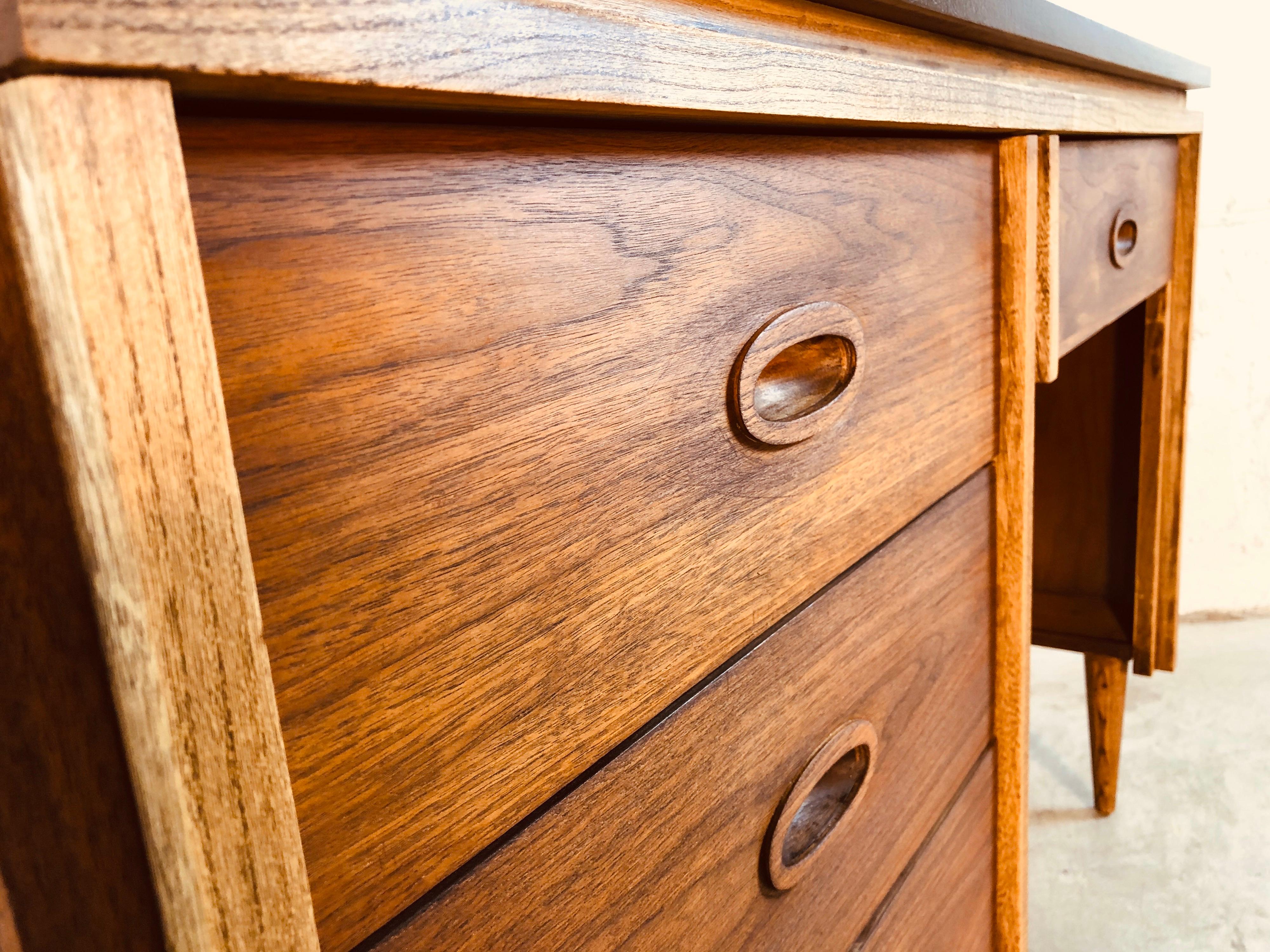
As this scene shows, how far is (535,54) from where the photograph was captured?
0.24 m

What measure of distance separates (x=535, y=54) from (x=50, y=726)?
198 millimetres

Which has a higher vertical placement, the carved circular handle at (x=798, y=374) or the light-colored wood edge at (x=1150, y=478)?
the carved circular handle at (x=798, y=374)

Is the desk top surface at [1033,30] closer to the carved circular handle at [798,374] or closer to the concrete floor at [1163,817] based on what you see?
the carved circular handle at [798,374]

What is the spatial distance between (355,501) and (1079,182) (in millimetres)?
705

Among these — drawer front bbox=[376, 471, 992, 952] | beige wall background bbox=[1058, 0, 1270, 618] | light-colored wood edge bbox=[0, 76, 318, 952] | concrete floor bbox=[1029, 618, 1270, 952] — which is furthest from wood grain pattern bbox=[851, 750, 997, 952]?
beige wall background bbox=[1058, 0, 1270, 618]

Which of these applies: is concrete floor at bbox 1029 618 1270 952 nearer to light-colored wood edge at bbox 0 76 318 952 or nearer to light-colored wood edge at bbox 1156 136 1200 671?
light-colored wood edge at bbox 1156 136 1200 671

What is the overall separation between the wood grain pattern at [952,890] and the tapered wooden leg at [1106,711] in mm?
693

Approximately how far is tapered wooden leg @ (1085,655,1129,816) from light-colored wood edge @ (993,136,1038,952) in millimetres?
658

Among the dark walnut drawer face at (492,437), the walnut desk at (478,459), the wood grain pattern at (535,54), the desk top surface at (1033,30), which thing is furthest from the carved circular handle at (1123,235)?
the dark walnut drawer face at (492,437)

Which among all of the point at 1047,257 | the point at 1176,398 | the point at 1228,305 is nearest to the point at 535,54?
the point at 1047,257

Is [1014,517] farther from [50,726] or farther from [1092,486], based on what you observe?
[1092,486]

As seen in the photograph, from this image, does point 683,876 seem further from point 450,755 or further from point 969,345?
point 969,345

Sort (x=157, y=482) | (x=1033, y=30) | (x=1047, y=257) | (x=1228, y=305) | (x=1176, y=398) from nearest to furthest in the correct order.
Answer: (x=157, y=482) < (x=1033, y=30) < (x=1047, y=257) < (x=1176, y=398) < (x=1228, y=305)

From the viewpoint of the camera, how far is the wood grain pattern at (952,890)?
561 millimetres
